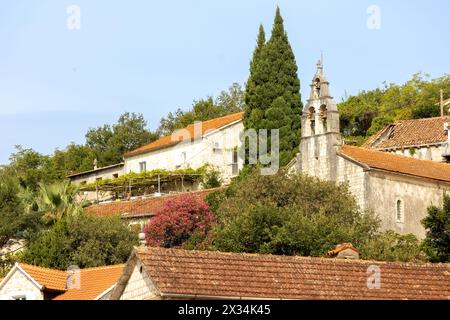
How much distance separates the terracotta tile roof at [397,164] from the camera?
62312 mm

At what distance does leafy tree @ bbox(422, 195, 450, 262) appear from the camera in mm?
53531

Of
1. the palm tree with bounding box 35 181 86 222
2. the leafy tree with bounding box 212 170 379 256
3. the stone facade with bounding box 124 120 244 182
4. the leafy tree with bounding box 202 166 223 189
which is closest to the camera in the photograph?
the leafy tree with bounding box 212 170 379 256

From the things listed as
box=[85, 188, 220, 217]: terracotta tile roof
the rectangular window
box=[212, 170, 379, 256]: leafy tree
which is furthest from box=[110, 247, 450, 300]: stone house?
the rectangular window

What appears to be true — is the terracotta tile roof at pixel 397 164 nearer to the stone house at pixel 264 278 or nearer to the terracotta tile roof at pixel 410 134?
the terracotta tile roof at pixel 410 134

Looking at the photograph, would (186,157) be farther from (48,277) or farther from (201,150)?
(48,277)

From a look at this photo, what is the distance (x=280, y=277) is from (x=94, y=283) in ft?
34.9

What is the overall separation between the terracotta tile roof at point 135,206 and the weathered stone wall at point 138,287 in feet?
132

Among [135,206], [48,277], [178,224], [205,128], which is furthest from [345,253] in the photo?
[205,128]

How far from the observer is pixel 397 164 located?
2522 inches

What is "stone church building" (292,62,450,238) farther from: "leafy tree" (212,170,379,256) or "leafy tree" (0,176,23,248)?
"leafy tree" (0,176,23,248)

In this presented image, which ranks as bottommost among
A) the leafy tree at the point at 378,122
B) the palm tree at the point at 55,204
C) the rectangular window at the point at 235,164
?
the palm tree at the point at 55,204

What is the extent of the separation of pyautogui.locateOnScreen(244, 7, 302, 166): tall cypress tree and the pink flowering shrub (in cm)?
965

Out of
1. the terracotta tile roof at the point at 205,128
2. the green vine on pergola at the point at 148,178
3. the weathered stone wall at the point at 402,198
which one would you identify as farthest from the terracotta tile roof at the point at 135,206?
the terracotta tile roof at the point at 205,128
